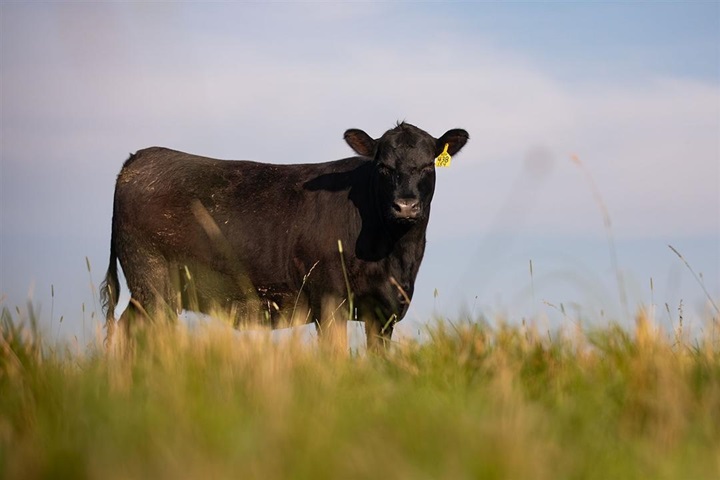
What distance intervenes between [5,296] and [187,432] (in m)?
3.89

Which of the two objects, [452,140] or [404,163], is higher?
[452,140]

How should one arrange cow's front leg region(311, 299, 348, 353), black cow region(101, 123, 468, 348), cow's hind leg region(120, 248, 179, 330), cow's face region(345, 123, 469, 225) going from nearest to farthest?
cow's front leg region(311, 299, 348, 353) → cow's face region(345, 123, 469, 225) → black cow region(101, 123, 468, 348) → cow's hind leg region(120, 248, 179, 330)

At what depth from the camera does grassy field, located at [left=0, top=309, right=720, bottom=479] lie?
381 cm

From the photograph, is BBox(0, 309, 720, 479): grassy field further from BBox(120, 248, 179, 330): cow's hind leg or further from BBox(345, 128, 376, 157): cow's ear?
BBox(120, 248, 179, 330): cow's hind leg

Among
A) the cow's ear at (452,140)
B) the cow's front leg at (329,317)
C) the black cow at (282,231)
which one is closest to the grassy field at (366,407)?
the cow's front leg at (329,317)

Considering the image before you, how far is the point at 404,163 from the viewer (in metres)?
10.2

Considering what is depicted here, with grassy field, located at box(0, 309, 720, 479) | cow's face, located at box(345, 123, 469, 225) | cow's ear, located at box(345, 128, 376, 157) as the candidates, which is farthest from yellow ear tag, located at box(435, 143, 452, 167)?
grassy field, located at box(0, 309, 720, 479)

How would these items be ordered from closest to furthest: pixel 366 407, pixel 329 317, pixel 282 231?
pixel 366 407 < pixel 329 317 < pixel 282 231

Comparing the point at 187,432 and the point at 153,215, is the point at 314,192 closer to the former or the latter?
the point at 153,215

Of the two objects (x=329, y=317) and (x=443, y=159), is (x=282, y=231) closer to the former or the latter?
(x=329, y=317)

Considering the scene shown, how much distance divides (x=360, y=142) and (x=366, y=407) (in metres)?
6.17

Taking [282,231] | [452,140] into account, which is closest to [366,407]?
[282,231]

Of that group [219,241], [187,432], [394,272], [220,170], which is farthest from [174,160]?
[187,432]

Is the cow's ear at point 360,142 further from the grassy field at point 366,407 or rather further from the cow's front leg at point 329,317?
the grassy field at point 366,407
